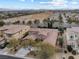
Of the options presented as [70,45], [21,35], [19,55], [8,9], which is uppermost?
[8,9]

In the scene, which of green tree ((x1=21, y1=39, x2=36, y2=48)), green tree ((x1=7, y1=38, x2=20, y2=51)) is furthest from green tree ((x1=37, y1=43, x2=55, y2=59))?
green tree ((x1=7, y1=38, x2=20, y2=51))

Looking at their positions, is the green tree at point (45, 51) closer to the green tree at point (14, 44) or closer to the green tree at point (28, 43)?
the green tree at point (28, 43)

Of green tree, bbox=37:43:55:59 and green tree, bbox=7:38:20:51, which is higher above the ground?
green tree, bbox=7:38:20:51

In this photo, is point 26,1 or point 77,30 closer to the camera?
point 77,30

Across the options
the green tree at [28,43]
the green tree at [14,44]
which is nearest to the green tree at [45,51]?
the green tree at [28,43]

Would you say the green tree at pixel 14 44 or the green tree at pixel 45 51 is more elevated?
the green tree at pixel 14 44

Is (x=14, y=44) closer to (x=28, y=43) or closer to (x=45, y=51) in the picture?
(x=28, y=43)

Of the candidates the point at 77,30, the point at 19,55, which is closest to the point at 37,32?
the point at 19,55

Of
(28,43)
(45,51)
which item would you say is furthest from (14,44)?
(45,51)

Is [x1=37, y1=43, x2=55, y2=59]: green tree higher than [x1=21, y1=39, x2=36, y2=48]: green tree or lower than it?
lower

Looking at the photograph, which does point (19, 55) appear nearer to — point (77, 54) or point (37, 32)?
point (37, 32)

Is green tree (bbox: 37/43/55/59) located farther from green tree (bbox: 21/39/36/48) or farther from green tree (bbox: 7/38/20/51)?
green tree (bbox: 7/38/20/51)
